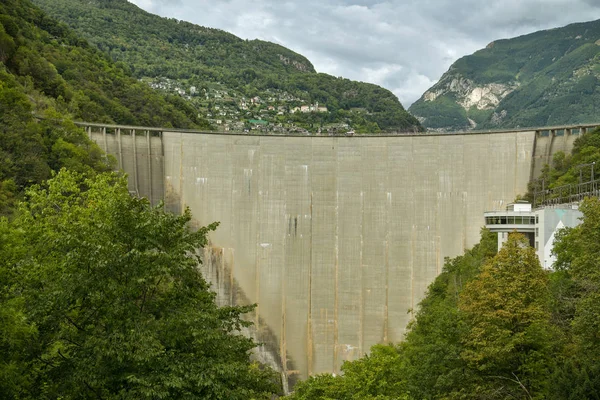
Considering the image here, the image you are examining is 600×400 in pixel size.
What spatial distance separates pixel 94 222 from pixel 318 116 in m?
83.6

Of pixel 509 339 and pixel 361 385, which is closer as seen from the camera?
pixel 509 339

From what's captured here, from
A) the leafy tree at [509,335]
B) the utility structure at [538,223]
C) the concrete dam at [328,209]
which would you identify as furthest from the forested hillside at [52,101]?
the utility structure at [538,223]

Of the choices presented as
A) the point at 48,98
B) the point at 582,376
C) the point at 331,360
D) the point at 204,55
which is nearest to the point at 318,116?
the point at 204,55

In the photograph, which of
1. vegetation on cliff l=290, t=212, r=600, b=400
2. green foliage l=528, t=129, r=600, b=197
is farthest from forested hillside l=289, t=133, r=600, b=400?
green foliage l=528, t=129, r=600, b=197

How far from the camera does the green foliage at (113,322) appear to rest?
11.4 metres

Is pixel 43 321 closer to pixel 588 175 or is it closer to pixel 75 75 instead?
pixel 588 175

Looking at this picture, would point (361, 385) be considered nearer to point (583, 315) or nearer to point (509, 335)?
point (509, 335)

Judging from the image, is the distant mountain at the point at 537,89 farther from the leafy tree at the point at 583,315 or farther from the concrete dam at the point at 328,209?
the leafy tree at the point at 583,315

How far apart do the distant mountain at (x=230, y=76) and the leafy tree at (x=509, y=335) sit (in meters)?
64.0

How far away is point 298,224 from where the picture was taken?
38.6m

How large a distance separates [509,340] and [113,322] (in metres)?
10.7

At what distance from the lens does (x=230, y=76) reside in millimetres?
116125

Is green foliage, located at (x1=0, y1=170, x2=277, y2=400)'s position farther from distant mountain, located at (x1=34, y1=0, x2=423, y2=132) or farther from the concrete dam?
distant mountain, located at (x1=34, y1=0, x2=423, y2=132)

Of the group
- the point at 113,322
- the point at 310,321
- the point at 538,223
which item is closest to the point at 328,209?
the point at 310,321
